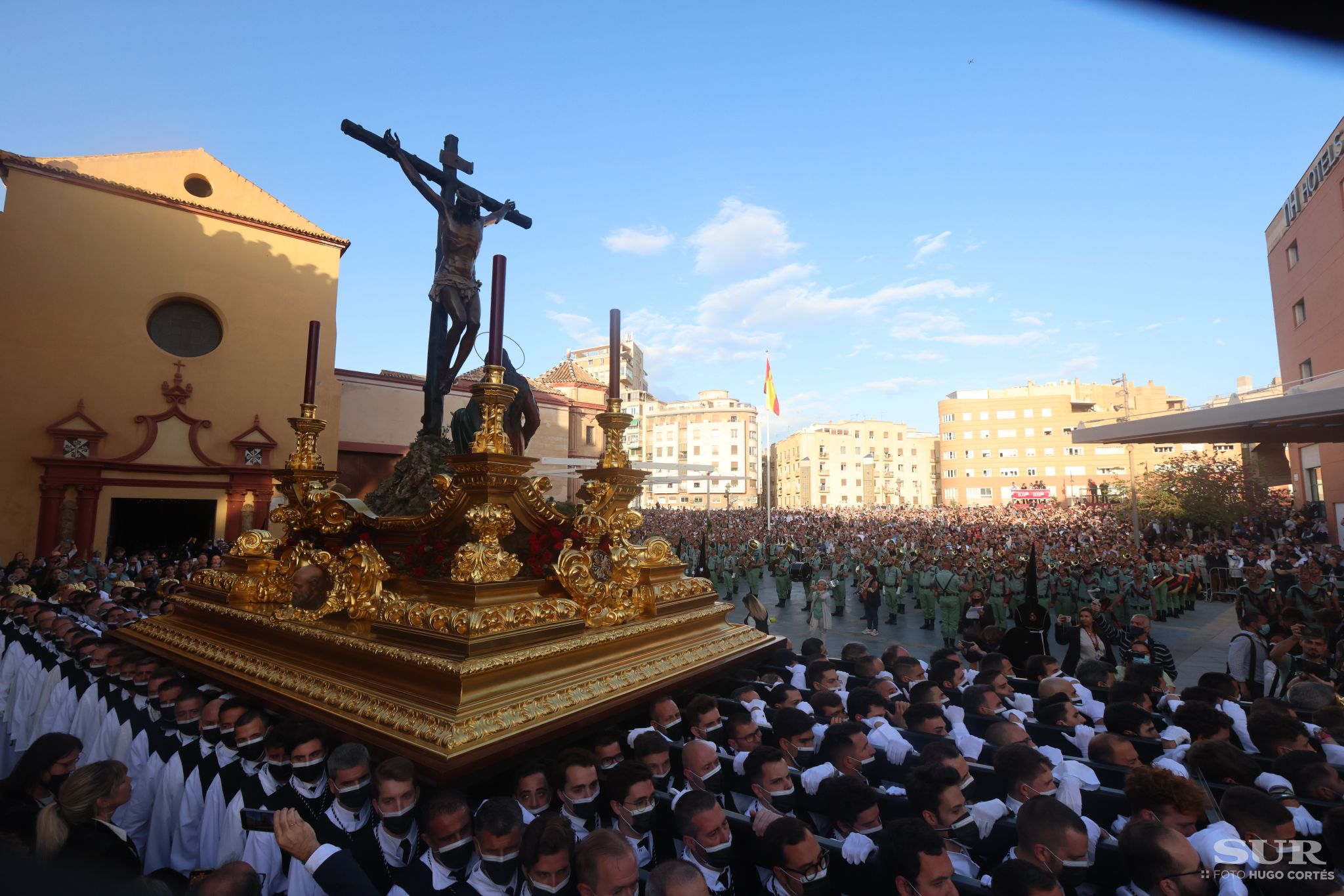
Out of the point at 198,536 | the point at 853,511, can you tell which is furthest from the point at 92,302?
the point at 853,511

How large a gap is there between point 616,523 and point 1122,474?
76927mm

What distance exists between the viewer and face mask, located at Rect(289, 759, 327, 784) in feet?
10.3

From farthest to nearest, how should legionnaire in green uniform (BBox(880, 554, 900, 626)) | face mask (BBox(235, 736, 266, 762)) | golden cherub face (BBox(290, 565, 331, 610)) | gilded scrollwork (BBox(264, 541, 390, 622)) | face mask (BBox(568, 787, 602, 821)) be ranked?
legionnaire in green uniform (BBox(880, 554, 900, 626)), golden cherub face (BBox(290, 565, 331, 610)), gilded scrollwork (BBox(264, 541, 390, 622)), face mask (BBox(235, 736, 266, 762)), face mask (BBox(568, 787, 602, 821))

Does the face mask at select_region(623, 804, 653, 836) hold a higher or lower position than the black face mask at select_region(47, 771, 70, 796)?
lower

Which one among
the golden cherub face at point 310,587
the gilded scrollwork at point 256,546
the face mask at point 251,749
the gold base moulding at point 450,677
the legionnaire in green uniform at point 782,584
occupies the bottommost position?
the legionnaire in green uniform at point 782,584

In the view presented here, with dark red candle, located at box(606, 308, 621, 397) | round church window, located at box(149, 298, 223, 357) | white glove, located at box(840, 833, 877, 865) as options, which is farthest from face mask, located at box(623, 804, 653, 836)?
round church window, located at box(149, 298, 223, 357)

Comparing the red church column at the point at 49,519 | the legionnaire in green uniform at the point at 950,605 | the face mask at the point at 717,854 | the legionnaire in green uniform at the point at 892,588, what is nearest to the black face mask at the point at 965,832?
the face mask at the point at 717,854

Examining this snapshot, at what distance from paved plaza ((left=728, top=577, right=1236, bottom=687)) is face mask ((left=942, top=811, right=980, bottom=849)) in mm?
8658

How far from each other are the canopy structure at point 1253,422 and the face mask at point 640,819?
1475 centimetres

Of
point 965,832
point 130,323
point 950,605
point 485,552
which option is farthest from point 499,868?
point 130,323

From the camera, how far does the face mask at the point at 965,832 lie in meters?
2.76

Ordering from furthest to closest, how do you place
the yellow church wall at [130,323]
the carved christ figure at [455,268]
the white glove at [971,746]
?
the yellow church wall at [130,323]
the carved christ figure at [455,268]
the white glove at [971,746]

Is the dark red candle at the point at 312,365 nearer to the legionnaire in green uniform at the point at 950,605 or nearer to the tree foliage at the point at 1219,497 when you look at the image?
the legionnaire in green uniform at the point at 950,605

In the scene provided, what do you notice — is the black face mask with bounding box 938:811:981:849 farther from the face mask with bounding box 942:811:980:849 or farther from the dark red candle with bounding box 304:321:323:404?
the dark red candle with bounding box 304:321:323:404
